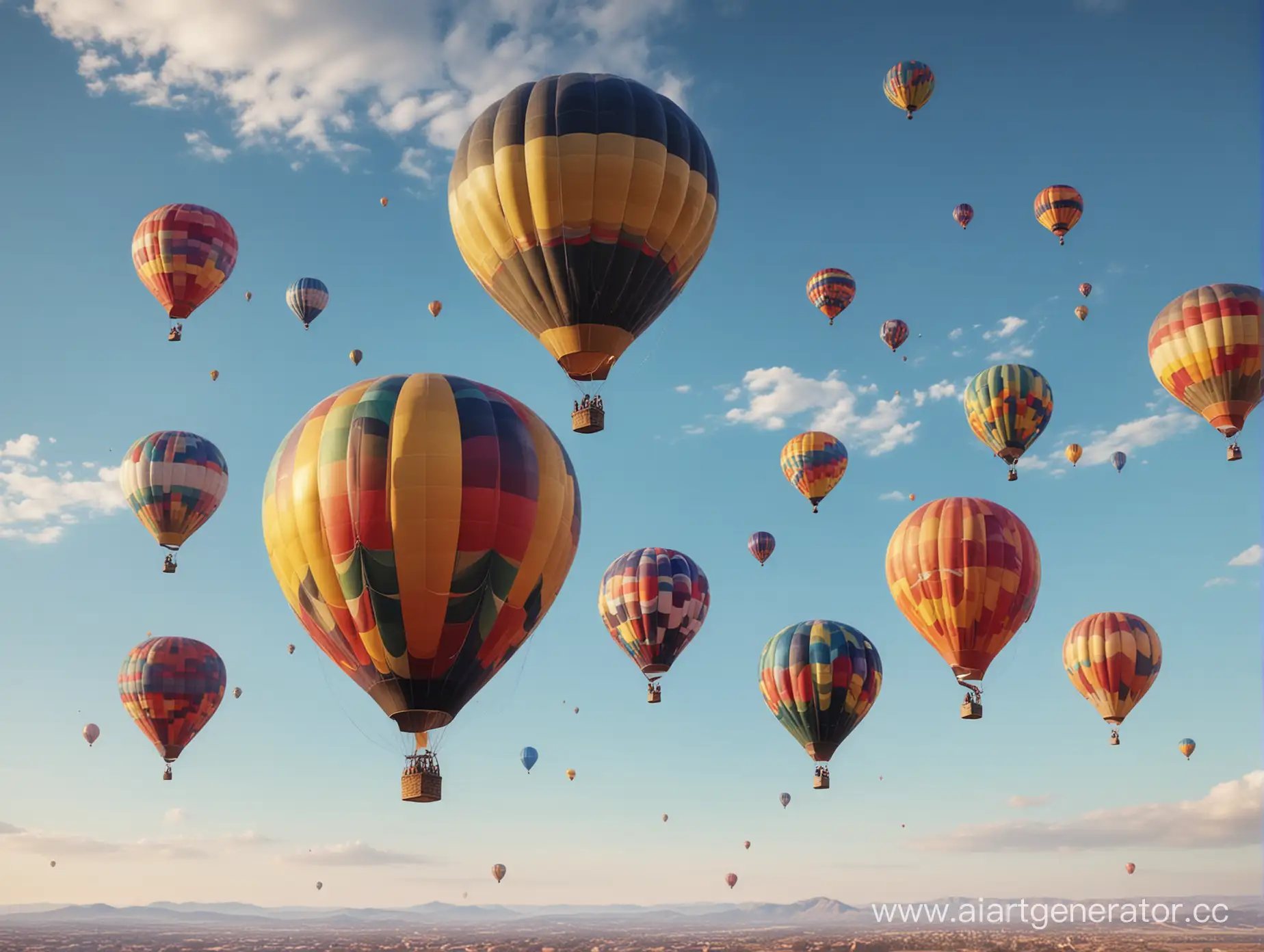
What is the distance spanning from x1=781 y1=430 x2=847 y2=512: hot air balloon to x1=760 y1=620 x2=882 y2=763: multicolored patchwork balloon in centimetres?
787

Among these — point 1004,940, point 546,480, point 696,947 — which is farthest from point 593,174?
point 696,947

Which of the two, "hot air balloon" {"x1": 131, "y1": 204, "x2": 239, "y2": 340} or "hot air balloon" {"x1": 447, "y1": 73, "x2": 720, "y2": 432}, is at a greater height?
"hot air balloon" {"x1": 131, "y1": 204, "x2": 239, "y2": 340}

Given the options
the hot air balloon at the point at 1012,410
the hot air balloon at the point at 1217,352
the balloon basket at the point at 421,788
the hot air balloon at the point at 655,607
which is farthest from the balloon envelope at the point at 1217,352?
the balloon basket at the point at 421,788

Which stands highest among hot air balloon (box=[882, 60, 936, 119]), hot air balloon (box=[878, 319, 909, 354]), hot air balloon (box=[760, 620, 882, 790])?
hot air balloon (box=[882, 60, 936, 119])

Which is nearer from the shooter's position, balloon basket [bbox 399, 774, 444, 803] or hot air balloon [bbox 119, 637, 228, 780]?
balloon basket [bbox 399, 774, 444, 803]

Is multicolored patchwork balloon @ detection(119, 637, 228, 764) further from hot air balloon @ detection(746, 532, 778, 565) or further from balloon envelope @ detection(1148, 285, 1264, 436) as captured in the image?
balloon envelope @ detection(1148, 285, 1264, 436)

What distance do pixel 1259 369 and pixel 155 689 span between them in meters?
32.1

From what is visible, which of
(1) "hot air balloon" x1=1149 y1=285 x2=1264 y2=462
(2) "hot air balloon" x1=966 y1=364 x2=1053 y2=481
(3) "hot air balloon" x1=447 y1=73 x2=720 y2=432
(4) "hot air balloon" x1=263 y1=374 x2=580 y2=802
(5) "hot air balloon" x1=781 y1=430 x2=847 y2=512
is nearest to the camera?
(4) "hot air balloon" x1=263 y1=374 x2=580 y2=802

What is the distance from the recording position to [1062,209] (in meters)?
41.1

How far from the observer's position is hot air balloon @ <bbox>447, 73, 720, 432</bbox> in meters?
22.9

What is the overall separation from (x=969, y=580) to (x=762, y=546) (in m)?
15.5

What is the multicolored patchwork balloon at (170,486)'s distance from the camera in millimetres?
37250

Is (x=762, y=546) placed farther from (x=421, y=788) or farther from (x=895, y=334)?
(x=421, y=788)

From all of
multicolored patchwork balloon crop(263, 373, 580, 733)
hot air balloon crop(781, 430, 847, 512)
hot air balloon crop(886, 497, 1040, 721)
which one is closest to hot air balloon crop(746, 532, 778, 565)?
hot air balloon crop(781, 430, 847, 512)
